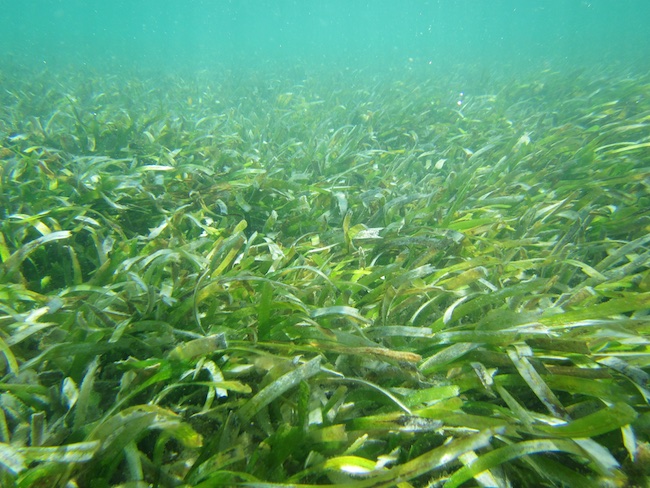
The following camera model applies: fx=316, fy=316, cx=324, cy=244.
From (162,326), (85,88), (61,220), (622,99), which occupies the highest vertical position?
(85,88)

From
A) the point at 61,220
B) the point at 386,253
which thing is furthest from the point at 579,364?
the point at 61,220

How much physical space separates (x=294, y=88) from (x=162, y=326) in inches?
395

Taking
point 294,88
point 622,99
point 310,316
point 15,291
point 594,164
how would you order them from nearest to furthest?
point 310,316, point 15,291, point 594,164, point 622,99, point 294,88

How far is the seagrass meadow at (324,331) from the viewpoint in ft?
2.89

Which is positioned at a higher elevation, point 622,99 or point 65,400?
point 622,99

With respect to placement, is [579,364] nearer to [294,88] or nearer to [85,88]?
[294,88]

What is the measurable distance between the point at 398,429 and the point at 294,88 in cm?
1052

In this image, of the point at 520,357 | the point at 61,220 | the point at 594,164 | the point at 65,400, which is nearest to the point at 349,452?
the point at 520,357

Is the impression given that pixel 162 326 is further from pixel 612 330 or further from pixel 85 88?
pixel 85 88

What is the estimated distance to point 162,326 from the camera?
1.32 meters

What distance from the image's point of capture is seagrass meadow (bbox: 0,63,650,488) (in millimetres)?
880

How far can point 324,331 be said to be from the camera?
47.3 inches

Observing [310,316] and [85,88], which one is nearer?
[310,316]

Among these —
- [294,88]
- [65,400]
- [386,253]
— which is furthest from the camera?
[294,88]
